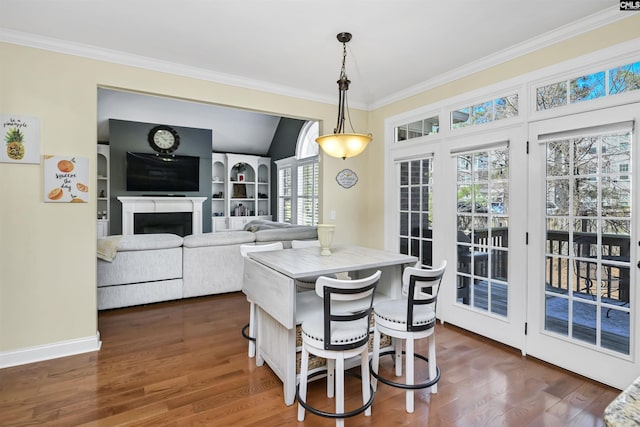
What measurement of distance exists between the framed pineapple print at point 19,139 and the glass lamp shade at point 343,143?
2.37 meters

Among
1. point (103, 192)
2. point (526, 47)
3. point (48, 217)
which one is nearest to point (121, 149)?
point (103, 192)

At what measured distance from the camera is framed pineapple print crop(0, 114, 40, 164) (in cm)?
264

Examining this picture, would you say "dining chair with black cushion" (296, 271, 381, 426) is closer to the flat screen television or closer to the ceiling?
the ceiling

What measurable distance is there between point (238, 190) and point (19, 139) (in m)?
5.80

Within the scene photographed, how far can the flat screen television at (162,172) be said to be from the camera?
682cm

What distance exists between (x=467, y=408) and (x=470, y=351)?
0.90 meters

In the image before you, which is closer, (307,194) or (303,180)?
(307,194)

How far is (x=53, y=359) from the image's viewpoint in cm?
277

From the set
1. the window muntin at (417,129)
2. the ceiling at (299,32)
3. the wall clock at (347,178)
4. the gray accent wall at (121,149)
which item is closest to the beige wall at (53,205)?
the ceiling at (299,32)

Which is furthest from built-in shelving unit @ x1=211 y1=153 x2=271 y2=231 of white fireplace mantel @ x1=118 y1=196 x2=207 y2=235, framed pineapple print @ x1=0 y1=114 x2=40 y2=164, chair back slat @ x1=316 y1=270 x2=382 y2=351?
chair back slat @ x1=316 y1=270 x2=382 y2=351

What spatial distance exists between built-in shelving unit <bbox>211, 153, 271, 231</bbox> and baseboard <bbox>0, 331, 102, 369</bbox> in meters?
5.18

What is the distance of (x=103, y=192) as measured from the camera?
698cm

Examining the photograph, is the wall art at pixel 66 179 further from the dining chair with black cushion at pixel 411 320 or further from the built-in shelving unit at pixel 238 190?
the built-in shelving unit at pixel 238 190

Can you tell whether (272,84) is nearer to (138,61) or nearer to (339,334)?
(138,61)
